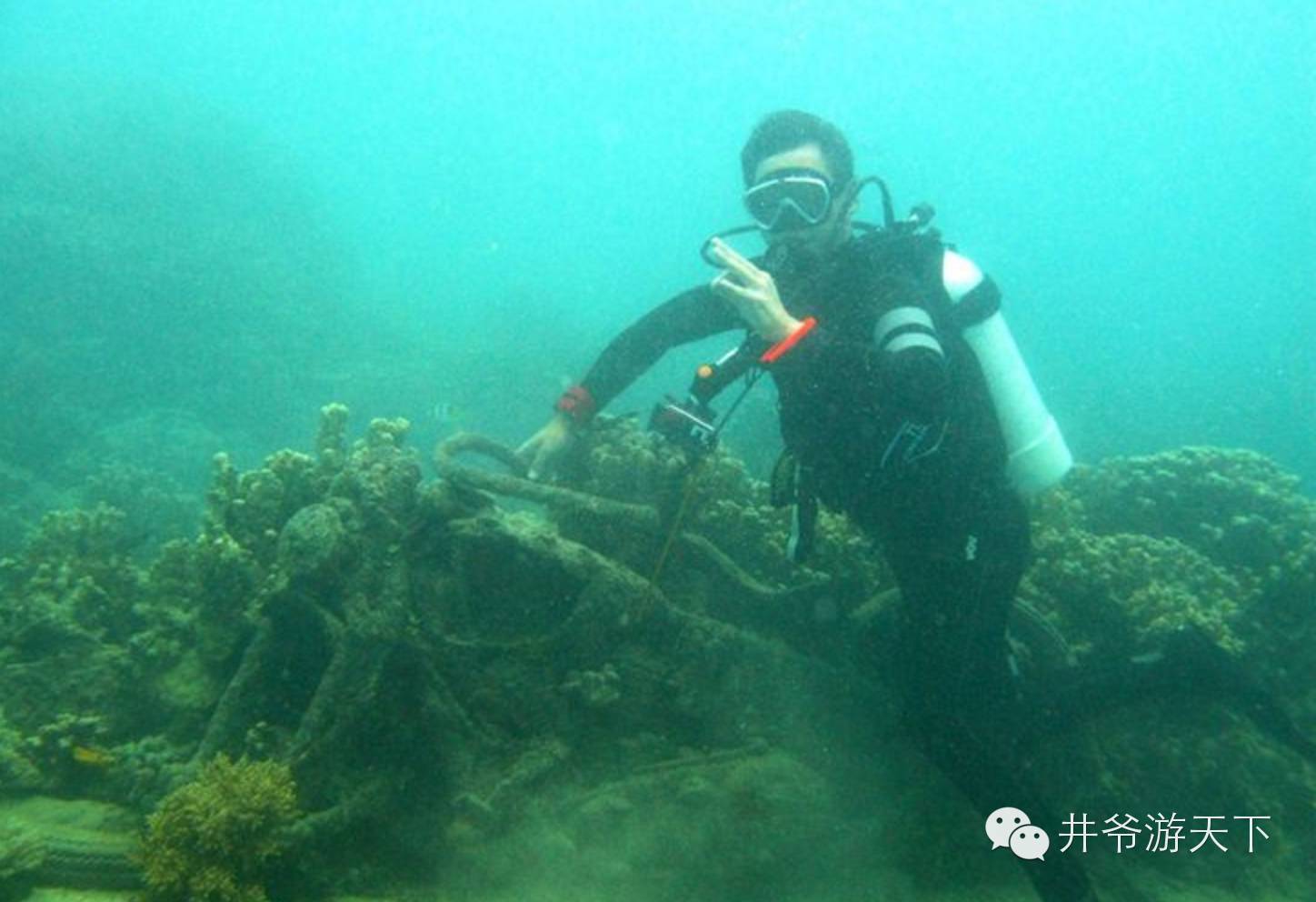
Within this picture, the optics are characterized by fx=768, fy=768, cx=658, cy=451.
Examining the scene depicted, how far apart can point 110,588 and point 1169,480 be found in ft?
32.4

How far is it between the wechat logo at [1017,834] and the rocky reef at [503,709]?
51cm

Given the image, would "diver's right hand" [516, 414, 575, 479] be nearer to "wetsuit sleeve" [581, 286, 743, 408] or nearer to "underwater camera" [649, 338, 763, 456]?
"wetsuit sleeve" [581, 286, 743, 408]

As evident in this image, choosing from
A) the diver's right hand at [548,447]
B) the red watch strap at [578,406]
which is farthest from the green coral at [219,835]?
the red watch strap at [578,406]

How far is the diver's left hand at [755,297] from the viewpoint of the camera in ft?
13.2

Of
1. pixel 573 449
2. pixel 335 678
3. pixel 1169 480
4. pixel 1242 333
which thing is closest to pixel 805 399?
pixel 573 449

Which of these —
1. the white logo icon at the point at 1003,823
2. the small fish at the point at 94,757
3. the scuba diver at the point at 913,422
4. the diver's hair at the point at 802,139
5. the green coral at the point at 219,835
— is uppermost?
the diver's hair at the point at 802,139

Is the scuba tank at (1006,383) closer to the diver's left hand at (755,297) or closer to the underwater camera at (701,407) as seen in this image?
the diver's left hand at (755,297)

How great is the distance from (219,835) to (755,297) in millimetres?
3594

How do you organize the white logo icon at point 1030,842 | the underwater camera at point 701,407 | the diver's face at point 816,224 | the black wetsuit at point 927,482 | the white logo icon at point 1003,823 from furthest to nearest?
the diver's face at point 816,224 < the underwater camera at point 701,407 < the black wetsuit at point 927,482 < the white logo icon at point 1003,823 < the white logo icon at point 1030,842

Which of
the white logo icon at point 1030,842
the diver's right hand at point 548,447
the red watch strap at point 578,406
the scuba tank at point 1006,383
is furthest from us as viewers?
the red watch strap at point 578,406

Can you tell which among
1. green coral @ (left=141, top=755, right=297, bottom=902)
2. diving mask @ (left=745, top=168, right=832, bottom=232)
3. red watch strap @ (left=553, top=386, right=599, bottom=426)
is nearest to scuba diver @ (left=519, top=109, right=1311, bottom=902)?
diving mask @ (left=745, top=168, right=832, bottom=232)

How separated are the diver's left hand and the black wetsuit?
0.57 feet

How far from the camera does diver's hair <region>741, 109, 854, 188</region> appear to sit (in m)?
4.72

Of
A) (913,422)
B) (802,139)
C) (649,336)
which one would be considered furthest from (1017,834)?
(802,139)
